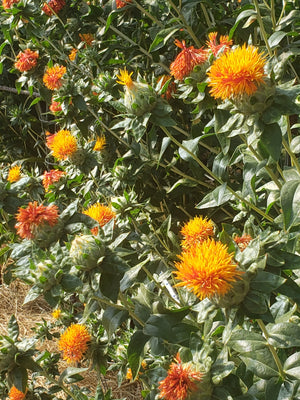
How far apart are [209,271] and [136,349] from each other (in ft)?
1.40

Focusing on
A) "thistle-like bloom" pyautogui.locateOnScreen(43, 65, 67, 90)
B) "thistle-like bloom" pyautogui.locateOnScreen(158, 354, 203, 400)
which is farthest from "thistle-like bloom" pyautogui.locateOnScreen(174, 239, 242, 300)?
"thistle-like bloom" pyautogui.locateOnScreen(43, 65, 67, 90)

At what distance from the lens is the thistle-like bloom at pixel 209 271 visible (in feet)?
3.05

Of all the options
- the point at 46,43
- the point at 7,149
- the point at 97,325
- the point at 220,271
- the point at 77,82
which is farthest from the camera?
the point at 7,149

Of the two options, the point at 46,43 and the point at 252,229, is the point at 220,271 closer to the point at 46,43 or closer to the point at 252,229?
the point at 252,229


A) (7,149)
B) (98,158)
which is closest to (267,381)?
(98,158)

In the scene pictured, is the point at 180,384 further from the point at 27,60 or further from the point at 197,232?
the point at 27,60

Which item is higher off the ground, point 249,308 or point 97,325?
point 249,308

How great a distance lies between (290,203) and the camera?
1138 millimetres

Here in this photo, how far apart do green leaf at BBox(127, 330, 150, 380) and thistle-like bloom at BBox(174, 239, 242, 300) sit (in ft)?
1.14

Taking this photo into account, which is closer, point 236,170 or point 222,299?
point 222,299

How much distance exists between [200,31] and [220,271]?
1.43 m

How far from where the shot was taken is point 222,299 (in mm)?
980

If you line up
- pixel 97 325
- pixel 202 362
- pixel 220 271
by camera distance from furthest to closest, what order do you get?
pixel 97 325 < pixel 202 362 < pixel 220 271

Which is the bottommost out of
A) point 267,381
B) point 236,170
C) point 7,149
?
point 7,149
